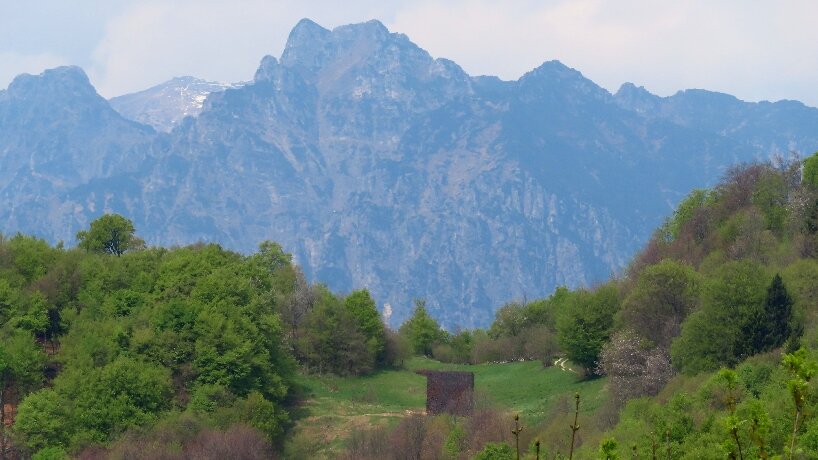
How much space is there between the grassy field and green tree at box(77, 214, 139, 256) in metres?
22.2

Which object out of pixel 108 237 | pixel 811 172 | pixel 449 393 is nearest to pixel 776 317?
pixel 449 393

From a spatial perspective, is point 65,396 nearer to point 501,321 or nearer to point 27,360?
point 27,360

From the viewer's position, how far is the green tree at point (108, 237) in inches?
3499

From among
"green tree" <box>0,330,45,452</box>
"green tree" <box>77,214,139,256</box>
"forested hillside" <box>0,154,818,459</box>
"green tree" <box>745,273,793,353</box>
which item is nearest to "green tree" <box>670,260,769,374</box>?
"forested hillside" <box>0,154,818,459</box>

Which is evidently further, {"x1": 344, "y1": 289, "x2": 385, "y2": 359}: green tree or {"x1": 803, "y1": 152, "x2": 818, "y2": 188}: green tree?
{"x1": 344, "y1": 289, "x2": 385, "y2": 359}: green tree

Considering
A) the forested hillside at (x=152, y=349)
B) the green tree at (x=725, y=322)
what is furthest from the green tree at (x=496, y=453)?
the forested hillside at (x=152, y=349)

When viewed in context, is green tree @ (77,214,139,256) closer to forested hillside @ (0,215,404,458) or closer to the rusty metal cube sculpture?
forested hillside @ (0,215,404,458)

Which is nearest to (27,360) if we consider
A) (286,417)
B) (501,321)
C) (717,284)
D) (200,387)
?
(200,387)

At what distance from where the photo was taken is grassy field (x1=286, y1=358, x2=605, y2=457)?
65.1m

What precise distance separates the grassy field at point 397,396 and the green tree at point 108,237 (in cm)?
2224

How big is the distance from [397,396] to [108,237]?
30.4 metres

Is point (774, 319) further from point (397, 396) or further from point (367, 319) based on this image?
point (367, 319)

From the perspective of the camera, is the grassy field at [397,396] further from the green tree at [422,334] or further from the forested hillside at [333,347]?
the green tree at [422,334]

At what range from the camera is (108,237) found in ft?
293
